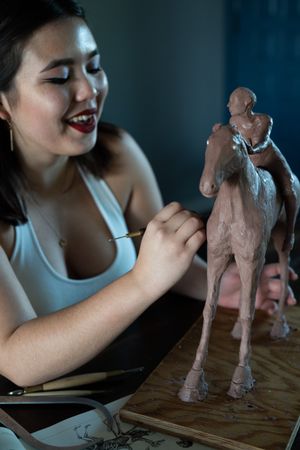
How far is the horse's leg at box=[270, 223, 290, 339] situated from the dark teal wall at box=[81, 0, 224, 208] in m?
1.02

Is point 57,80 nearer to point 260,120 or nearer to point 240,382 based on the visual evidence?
point 260,120

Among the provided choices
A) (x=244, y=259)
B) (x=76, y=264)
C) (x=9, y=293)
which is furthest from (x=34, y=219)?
(x=244, y=259)

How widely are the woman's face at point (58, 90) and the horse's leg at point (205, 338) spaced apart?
356 mm

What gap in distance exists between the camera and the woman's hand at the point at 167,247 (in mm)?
700

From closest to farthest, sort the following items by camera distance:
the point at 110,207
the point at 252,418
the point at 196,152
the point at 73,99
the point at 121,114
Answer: the point at 252,418
the point at 73,99
the point at 110,207
the point at 121,114
the point at 196,152

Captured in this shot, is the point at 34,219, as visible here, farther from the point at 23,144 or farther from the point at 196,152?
the point at 196,152

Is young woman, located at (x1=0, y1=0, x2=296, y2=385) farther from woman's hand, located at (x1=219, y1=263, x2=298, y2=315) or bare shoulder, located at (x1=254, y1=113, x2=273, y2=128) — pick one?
bare shoulder, located at (x1=254, y1=113, x2=273, y2=128)

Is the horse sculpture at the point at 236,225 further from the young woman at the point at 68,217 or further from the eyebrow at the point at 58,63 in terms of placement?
the eyebrow at the point at 58,63

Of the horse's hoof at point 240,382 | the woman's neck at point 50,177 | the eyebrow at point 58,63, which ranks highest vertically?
the eyebrow at point 58,63

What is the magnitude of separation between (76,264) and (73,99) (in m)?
0.31

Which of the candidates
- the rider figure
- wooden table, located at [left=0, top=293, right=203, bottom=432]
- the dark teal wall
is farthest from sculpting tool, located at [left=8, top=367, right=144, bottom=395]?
the dark teal wall

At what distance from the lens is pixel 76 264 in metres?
1.06

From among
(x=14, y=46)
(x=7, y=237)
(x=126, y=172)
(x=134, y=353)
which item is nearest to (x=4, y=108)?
(x=14, y=46)

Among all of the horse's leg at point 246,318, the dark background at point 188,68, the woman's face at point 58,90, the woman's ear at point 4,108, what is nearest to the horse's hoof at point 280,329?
the horse's leg at point 246,318
